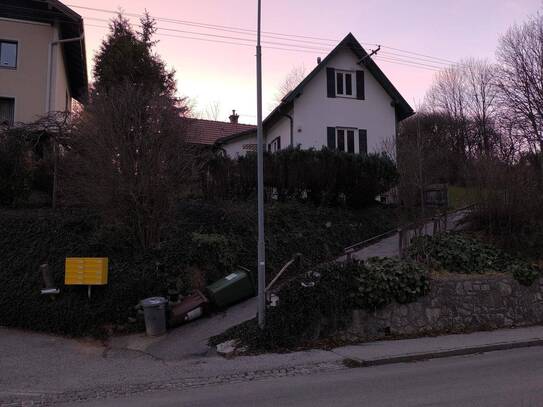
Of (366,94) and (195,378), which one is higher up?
(366,94)

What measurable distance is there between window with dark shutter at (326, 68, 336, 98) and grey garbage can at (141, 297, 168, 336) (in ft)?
57.7

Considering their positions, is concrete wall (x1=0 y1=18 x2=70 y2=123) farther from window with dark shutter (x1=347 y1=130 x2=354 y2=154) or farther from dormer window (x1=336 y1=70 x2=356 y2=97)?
window with dark shutter (x1=347 y1=130 x2=354 y2=154)

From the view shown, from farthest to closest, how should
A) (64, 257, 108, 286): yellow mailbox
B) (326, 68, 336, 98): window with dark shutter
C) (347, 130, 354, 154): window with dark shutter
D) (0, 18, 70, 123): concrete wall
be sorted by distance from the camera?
(347, 130, 354, 154): window with dark shutter → (326, 68, 336, 98): window with dark shutter → (0, 18, 70, 123): concrete wall → (64, 257, 108, 286): yellow mailbox

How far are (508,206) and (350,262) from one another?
6010 millimetres

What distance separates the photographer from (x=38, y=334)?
9750mm

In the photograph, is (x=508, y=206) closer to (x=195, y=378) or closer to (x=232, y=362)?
(x=232, y=362)

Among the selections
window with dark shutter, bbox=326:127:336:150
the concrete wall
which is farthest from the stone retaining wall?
the concrete wall

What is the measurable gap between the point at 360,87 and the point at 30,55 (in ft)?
53.3

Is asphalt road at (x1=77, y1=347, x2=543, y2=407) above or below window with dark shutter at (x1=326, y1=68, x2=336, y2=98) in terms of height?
below

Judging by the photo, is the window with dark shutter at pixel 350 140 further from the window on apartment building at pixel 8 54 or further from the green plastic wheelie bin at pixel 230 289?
the window on apartment building at pixel 8 54

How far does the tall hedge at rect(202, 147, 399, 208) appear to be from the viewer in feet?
53.0

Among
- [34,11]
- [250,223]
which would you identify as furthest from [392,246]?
[34,11]

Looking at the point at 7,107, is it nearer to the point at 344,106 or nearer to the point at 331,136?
the point at 331,136

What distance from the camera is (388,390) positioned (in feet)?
20.9
